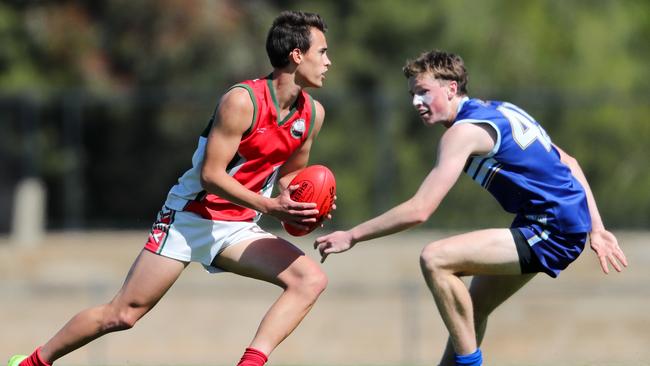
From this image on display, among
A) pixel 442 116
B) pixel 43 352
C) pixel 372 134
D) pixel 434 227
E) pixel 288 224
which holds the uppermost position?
pixel 442 116

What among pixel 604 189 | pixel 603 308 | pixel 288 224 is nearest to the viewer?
pixel 288 224

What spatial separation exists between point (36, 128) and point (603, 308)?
10.6 m

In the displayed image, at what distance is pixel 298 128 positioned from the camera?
6.22m

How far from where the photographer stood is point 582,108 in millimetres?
21031

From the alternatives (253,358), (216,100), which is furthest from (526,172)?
(216,100)

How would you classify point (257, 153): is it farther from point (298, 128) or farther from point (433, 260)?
point (433, 260)

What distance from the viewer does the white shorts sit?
6.13 meters

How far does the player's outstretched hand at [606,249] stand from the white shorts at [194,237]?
1.74 metres

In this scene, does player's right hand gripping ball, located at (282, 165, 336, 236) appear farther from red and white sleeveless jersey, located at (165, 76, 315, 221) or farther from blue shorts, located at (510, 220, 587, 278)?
blue shorts, located at (510, 220, 587, 278)

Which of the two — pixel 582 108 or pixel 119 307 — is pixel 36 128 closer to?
pixel 582 108

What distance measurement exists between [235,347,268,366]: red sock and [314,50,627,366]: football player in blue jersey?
0.60 meters

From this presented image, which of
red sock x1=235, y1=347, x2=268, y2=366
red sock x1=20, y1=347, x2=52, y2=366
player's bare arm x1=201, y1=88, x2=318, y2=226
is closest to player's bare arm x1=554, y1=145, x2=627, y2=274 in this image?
player's bare arm x1=201, y1=88, x2=318, y2=226

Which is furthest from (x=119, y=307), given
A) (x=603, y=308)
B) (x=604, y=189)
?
(x=604, y=189)

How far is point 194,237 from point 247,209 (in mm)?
344
